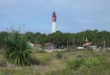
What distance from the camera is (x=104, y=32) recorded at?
3885 inches

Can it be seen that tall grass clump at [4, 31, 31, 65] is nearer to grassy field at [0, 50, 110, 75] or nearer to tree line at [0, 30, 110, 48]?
grassy field at [0, 50, 110, 75]

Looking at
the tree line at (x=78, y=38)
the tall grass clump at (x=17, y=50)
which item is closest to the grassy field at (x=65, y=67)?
the tall grass clump at (x=17, y=50)

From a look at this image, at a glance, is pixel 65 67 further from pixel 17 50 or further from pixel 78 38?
pixel 78 38

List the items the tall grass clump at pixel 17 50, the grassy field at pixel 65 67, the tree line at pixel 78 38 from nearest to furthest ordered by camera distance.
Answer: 1. the grassy field at pixel 65 67
2. the tall grass clump at pixel 17 50
3. the tree line at pixel 78 38

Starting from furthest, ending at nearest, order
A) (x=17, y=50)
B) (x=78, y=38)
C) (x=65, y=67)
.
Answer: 1. (x=78, y=38)
2. (x=17, y=50)
3. (x=65, y=67)

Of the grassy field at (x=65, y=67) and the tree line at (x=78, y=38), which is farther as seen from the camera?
the tree line at (x=78, y=38)

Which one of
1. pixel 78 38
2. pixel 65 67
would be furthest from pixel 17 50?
pixel 78 38

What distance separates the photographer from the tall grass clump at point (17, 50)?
727 inches

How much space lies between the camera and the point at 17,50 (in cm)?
1873

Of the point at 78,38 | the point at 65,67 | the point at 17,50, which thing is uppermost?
the point at 78,38

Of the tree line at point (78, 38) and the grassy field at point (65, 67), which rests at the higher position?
the tree line at point (78, 38)

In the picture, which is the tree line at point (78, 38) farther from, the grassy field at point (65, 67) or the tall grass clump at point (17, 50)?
the tall grass clump at point (17, 50)

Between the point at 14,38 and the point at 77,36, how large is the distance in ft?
287

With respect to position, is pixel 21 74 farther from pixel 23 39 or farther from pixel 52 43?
pixel 52 43
